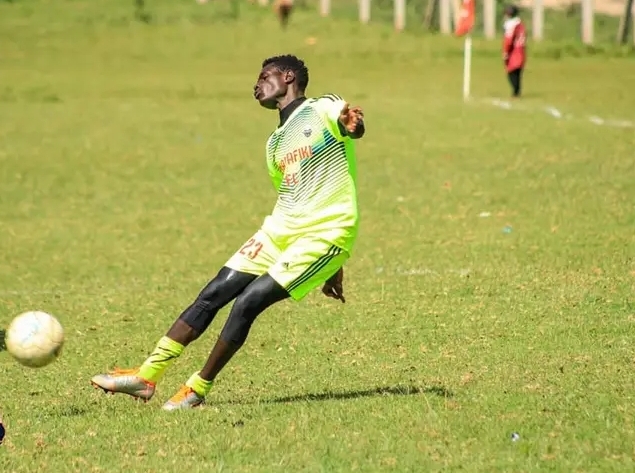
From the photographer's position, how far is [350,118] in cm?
861

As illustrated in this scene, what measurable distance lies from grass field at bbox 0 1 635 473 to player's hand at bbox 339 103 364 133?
1673mm

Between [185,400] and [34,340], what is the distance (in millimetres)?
993

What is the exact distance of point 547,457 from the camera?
743 centimetres

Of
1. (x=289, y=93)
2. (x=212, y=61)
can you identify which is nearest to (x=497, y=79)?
(x=212, y=61)

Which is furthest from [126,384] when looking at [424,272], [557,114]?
[557,114]

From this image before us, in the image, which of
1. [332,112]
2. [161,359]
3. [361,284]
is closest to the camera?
[332,112]

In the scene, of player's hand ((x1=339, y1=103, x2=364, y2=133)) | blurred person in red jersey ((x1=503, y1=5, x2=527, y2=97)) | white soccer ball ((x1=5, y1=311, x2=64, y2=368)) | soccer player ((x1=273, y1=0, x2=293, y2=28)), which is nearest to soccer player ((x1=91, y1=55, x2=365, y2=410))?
player's hand ((x1=339, y1=103, x2=364, y2=133))

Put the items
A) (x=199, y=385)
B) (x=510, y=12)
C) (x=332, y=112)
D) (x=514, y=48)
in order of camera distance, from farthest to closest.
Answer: (x=510, y=12), (x=514, y=48), (x=199, y=385), (x=332, y=112)

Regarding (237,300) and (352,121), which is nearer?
(352,121)

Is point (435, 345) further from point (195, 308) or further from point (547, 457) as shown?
point (547, 457)

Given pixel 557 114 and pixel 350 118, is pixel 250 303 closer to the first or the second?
pixel 350 118

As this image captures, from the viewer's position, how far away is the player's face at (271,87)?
29.7ft

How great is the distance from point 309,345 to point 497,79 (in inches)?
1121

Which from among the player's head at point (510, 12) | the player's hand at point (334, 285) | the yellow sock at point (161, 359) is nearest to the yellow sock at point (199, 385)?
the yellow sock at point (161, 359)
